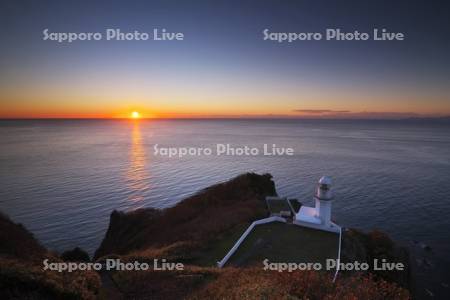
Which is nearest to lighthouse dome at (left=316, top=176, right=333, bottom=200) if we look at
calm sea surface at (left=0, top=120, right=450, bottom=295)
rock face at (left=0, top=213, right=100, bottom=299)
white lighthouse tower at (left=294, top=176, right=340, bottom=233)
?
white lighthouse tower at (left=294, top=176, right=340, bottom=233)

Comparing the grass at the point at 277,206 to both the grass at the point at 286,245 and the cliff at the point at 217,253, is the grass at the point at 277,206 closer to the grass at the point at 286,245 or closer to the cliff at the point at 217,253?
the cliff at the point at 217,253

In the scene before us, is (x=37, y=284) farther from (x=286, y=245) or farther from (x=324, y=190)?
(x=324, y=190)

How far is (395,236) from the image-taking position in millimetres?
31828

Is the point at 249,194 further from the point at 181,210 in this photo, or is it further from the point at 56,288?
the point at 56,288

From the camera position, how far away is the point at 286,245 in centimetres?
1928

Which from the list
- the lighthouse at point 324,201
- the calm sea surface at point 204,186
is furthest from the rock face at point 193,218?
the lighthouse at point 324,201

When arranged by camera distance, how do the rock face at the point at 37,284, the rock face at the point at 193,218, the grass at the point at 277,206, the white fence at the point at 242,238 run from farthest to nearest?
the grass at the point at 277,206, the rock face at the point at 193,218, the white fence at the point at 242,238, the rock face at the point at 37,284

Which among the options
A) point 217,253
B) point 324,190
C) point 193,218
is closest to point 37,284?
point 217,253

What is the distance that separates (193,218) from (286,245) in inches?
577

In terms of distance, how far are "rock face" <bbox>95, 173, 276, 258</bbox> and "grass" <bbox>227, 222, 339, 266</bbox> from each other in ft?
12.8

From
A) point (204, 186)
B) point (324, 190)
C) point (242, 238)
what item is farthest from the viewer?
point (204, 186)

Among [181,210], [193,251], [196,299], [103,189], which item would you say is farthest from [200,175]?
[196,299]

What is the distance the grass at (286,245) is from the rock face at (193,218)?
390cm

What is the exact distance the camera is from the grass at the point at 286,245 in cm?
1758
